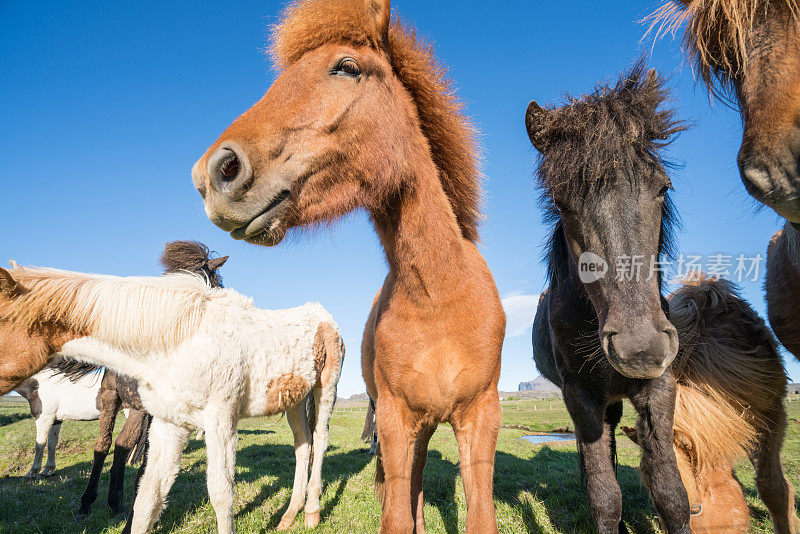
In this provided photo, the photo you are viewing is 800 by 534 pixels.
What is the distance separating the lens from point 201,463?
8.49m

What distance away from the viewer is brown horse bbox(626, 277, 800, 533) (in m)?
3.20

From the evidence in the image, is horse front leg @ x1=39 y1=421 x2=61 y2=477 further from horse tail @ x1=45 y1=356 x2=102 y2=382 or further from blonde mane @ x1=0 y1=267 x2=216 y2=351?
blonde mane @ x1=0 y1=267 x2=216 y2=351

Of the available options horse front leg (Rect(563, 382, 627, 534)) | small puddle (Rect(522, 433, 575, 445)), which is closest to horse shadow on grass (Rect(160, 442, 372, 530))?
horse front leg (Rect(563, 382, 627, 534))

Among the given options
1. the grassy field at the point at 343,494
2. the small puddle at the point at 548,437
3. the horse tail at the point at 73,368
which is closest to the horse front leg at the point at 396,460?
the grassy field at the point at 343,494

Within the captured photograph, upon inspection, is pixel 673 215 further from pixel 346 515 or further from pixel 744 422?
pixel 346 515

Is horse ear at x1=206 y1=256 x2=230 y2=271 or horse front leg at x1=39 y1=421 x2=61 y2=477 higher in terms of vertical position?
horse ear at x1=206 y1=256 x2=230 y2=271

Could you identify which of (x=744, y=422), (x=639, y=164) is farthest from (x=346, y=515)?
(x=639, y=164)

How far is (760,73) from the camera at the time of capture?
2043mm

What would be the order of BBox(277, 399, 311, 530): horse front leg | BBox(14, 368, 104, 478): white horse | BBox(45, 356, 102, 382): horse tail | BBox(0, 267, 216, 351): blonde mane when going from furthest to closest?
BBox(14, 368, 104, 478): white horse → BBox(45, 356, 102, 382): horse tail → BBox(277, 399, 311, 530): horse front leg → BBox(0, 267, 216, 351): blonde mane

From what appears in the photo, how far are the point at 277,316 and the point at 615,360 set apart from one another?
4.80m

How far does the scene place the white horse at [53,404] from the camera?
845cm

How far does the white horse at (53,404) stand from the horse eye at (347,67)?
922 centimetres

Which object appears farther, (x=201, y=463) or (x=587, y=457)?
(x=201, y=463)

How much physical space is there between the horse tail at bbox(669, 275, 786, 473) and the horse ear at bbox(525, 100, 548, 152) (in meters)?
2.03
